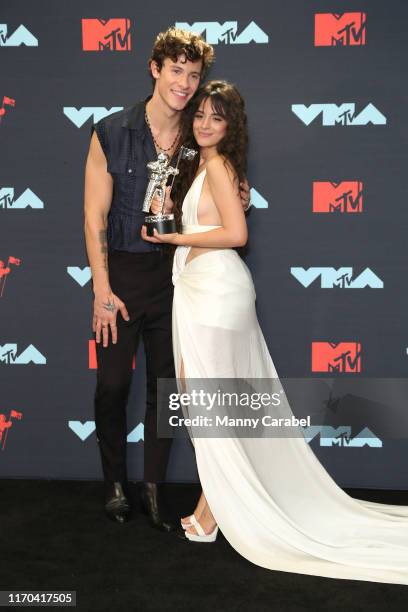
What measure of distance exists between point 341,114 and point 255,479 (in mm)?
1633

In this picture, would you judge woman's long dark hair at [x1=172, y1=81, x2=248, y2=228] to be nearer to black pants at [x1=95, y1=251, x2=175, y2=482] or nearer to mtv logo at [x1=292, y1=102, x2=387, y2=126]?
black pants at [x1=95, y1=251, x2=175, y2=482]

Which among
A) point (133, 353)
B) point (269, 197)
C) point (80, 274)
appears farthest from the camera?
point (80, 274)

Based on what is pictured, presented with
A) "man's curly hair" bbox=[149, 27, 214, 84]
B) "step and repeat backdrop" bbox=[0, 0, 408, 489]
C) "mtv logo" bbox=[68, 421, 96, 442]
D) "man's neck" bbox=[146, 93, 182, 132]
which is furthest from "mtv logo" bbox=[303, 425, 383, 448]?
"man's curly hair" bbox=[149, 27, 214, 84]

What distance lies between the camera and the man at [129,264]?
2711 millimetres

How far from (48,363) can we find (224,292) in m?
1.14

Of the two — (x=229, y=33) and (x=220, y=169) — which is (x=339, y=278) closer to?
(x=220, y=169)

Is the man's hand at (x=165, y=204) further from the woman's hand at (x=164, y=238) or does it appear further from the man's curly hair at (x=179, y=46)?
the man's curly hair at (x=179, y=46)

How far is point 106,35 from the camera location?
3.07 meters

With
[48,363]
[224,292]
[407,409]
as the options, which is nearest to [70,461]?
[48,363]

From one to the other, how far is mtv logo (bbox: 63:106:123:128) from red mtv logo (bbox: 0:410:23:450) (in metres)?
1.40

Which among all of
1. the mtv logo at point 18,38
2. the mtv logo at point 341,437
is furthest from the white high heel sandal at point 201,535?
the mtv logo at point 18,38

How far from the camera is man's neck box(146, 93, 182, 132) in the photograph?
2715 millimetres

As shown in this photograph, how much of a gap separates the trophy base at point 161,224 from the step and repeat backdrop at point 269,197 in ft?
2.08

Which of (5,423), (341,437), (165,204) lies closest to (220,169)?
(165,204)
